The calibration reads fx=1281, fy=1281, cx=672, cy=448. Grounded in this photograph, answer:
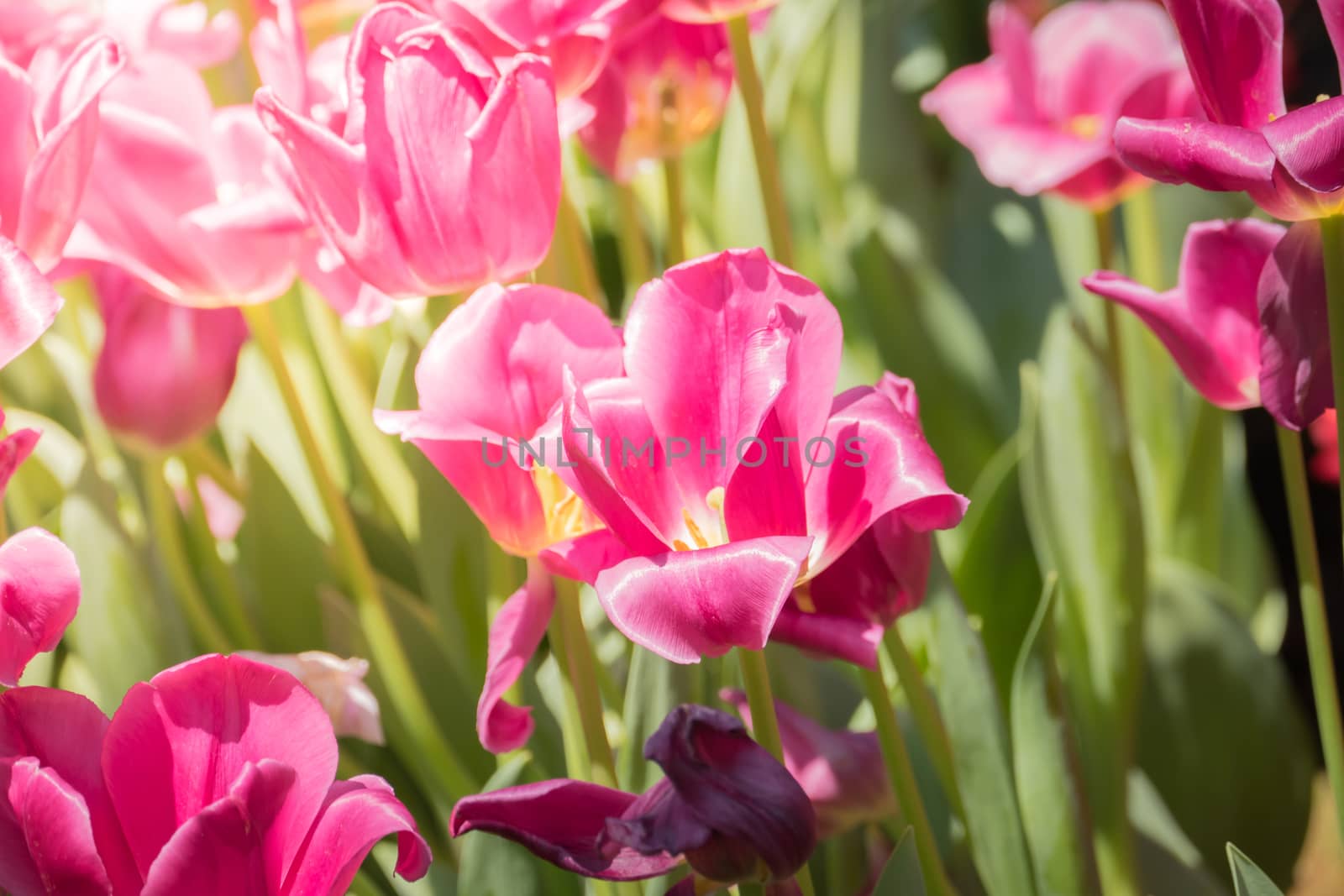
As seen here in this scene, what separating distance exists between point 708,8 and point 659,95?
13cm

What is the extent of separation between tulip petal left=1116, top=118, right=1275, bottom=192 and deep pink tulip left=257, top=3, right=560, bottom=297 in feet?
0.47

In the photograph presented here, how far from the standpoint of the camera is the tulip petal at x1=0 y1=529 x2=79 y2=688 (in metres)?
0.28

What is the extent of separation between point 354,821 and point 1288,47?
33.1 inches

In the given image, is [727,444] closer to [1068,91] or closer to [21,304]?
[21,304]

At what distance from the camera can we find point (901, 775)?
0.37m

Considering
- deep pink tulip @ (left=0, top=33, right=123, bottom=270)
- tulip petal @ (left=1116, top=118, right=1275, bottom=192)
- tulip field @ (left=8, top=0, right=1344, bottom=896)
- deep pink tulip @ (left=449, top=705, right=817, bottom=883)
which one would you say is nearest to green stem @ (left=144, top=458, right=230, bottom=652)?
tulip field @ (left=8, top=0, right=1344, bottom=896)

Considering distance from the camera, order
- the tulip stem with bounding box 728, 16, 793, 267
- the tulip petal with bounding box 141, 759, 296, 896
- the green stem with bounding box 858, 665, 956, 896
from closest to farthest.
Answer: the tulip petal with bounding box 141, 759, 296, 896 → the green stem with bounding box 858, 665, 956, 896 → the tulip stem with bounding box 728, 16, 793, 267

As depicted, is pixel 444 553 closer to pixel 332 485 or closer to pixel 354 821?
pixel 332 485

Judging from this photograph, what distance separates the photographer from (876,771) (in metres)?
0.40

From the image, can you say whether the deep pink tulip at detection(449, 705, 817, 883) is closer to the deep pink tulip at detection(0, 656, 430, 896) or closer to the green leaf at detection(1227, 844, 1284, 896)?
the deep pink tulip at detection(0, 656, 430, 896)

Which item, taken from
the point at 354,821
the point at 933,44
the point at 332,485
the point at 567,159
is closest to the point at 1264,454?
the point at 933,44

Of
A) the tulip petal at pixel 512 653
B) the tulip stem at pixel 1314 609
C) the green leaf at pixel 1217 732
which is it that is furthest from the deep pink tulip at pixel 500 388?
the green leaf at pixel 1217 732

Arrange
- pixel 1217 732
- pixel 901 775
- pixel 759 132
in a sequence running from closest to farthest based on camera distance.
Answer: pixel 901 775 < pixel 759 132 < pixel 1217 732

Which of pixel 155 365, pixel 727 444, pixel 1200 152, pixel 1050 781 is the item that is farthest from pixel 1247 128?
pixel 155 365
